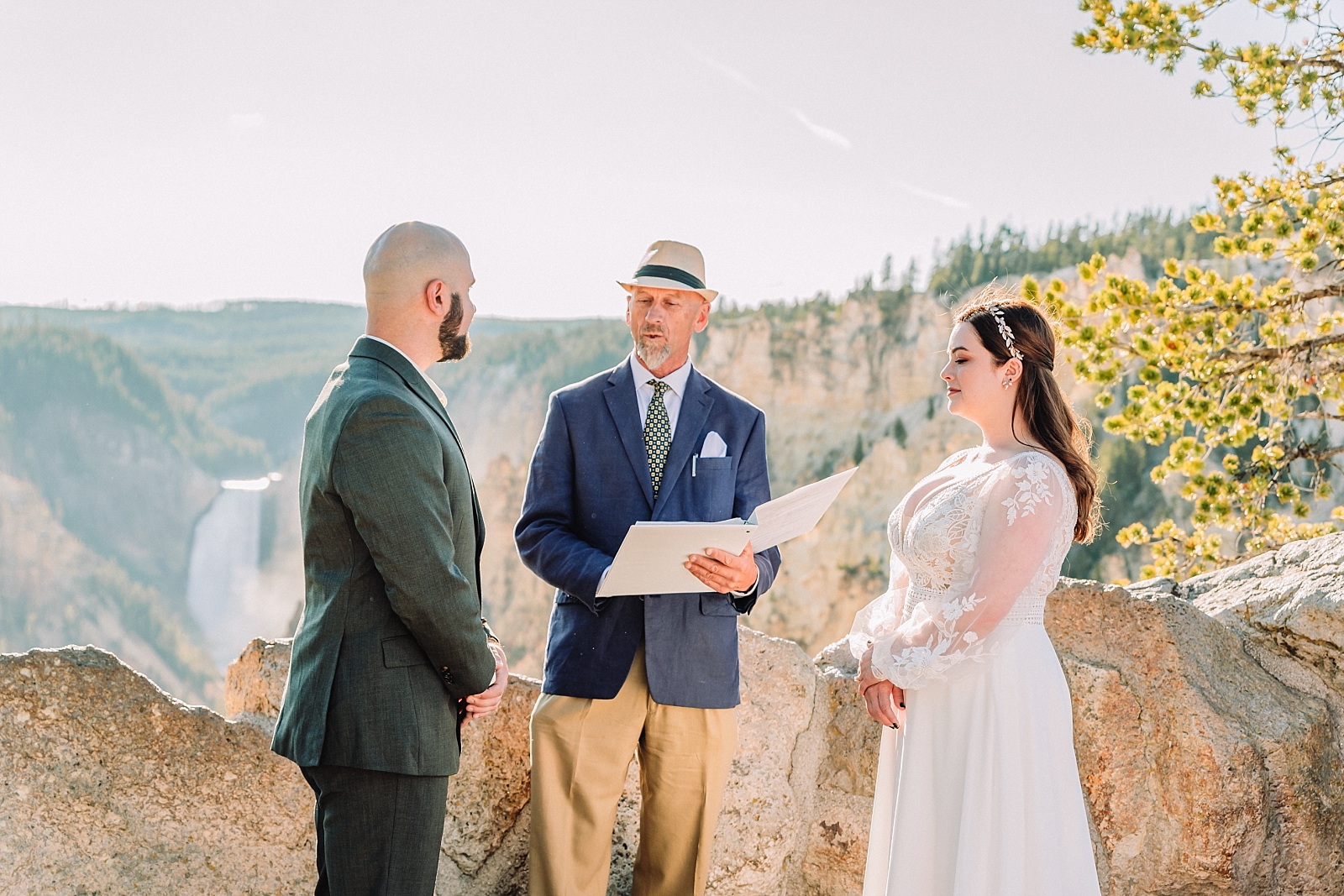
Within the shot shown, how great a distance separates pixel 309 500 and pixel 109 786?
1.16 meters

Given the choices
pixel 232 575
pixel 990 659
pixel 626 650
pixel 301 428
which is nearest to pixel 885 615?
pixel 990 659

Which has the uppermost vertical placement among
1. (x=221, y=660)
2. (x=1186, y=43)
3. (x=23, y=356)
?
(x=1186, y=43)

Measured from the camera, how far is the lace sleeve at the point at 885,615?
2.68m

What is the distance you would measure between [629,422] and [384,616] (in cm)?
103

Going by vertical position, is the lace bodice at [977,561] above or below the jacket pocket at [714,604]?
above

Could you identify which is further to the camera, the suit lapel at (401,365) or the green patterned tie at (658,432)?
the green patterned tie at (658,432)

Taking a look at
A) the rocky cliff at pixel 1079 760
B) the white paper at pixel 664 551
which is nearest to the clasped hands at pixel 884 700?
the white paper at pixel 664 551

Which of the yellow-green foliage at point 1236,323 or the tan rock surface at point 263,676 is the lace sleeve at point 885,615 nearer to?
the tan rock surface at point 263,676

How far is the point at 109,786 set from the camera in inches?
102

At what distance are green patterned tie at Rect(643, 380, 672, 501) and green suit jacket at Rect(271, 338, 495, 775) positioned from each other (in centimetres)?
87

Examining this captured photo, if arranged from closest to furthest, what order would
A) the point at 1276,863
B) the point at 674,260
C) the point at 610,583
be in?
the point at 610,583 < the point at 674,260 < the point at 1276,863

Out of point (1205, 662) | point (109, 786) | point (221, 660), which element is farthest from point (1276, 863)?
point (221, 660)

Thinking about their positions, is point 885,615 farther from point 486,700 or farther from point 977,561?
point 486,700

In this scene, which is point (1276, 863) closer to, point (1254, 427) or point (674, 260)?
point (674, 260)
